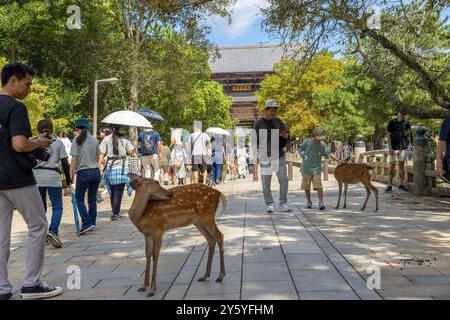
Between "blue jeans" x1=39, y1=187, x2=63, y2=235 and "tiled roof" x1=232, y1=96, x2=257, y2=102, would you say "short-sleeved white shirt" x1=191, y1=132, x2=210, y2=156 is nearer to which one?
"blue jeans" x1=39, y1=187, x2=63, y2=235

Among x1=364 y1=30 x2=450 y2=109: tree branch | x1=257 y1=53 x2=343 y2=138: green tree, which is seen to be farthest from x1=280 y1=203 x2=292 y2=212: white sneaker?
x1=257 y1=53 x2=343 y2=138: green tree

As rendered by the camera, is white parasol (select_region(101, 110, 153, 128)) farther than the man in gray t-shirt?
Yes

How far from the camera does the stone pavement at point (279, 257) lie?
12.9ft

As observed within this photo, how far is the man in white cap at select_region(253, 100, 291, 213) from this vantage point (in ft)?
27.0

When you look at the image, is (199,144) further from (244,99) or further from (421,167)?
(244,99)

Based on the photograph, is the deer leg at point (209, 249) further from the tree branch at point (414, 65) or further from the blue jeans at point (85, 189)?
the tree branch at point (414, 65)

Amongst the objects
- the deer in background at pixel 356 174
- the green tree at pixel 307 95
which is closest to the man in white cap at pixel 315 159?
the deer in background at pixel 356 174

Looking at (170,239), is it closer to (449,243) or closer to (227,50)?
(449,243)

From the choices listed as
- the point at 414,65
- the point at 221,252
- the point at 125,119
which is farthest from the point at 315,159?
the point at 221,252

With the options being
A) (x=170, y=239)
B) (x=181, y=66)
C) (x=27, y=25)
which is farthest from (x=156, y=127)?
(x=170, y=239)

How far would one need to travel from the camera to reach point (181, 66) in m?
24.4

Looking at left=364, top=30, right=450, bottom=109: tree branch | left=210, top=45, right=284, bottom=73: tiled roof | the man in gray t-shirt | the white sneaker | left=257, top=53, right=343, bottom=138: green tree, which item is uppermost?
left=210, top=45, right=284, bottom=73: tiled roof

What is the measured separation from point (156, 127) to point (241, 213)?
2773 centimetres

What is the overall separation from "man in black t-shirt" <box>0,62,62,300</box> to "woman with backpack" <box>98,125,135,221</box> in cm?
401
